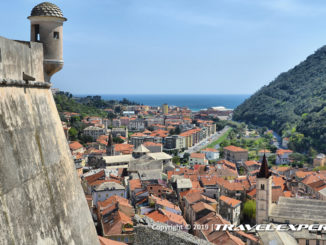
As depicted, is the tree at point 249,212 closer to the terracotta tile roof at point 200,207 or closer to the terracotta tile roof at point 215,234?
the terracotta tile roof at point 200,207

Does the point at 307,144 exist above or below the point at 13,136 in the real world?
below

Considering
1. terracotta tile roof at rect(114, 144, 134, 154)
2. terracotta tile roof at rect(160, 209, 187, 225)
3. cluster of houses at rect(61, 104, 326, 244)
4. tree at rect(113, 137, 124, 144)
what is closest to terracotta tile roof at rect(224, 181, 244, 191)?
cluster of houses at rect(61, 104, 326, 244)

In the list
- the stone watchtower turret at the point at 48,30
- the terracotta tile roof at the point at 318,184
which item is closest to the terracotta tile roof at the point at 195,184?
the terracotta tile roof at the point at 318,184

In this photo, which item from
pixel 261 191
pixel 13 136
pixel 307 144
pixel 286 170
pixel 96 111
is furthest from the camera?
pixel 96 111

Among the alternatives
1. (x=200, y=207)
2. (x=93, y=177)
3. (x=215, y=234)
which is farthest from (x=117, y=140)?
(x=215, y=234)

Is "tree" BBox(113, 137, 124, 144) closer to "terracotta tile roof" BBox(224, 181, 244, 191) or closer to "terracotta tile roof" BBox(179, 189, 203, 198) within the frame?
"terracotta tile roof" BBox(224, 181, 244, 191)

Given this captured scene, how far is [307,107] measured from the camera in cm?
9244

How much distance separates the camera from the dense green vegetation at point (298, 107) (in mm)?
67250

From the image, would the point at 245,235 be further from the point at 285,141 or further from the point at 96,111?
the point at 96,111

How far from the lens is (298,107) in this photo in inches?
3871

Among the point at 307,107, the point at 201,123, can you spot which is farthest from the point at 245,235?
the point at 307,107

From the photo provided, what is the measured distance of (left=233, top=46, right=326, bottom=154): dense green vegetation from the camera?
6725 centimetres

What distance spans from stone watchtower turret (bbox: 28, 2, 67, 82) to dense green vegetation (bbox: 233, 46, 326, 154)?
58752mm

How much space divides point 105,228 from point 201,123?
69.4 meters
